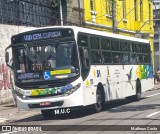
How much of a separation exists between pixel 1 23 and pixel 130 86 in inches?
329

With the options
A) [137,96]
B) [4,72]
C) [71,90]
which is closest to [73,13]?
[4,72]

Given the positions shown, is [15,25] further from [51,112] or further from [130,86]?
[51,112]

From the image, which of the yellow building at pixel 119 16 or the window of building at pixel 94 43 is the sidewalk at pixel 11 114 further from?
the yellow building at pixel 119 16

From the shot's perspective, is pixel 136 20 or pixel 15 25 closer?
pixel 15 25

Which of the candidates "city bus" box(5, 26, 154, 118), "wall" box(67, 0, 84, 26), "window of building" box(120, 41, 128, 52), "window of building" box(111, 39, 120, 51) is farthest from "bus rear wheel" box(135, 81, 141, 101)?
"wall" box(67, 0, 84, 26)

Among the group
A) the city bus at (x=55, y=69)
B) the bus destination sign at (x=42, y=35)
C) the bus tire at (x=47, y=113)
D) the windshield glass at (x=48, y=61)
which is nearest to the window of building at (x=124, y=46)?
the city bus at (x=55, y=69)

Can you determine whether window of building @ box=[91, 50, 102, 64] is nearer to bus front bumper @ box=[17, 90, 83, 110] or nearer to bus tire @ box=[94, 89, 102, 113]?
bus tire @ box=[94, 89, 102, 113]

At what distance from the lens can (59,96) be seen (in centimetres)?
1608

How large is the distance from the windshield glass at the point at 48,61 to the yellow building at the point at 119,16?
1565 centimetres

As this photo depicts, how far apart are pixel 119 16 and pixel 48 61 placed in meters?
26.3

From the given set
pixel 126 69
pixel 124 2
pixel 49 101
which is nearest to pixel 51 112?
pixel 49 101

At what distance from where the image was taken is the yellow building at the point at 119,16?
34875mm

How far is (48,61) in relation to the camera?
1620 cm

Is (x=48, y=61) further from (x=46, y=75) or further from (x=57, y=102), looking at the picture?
(x=57, y=102)
